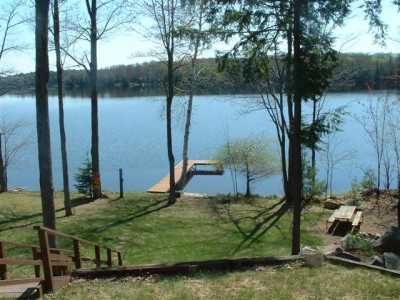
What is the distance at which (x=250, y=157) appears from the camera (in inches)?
936

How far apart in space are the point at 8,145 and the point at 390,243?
3591 cm

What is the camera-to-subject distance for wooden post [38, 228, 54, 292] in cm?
577

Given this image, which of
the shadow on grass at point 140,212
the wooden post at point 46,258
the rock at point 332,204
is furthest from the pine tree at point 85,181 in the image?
the wooden post at point 46,258

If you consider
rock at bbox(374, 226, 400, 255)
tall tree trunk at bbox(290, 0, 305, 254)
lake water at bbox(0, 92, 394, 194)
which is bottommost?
lake water at bbox(0, 92, 394, 194)

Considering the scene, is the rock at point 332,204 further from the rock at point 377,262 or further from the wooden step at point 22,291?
the wooden step at point 22,291

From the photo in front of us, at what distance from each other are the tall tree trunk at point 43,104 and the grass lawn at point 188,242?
1.50 metres

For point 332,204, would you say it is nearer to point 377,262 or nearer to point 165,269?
point 377,262

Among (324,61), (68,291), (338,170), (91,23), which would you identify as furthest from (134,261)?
(338,170)

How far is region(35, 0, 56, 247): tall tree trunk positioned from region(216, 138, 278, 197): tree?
46.0 ft

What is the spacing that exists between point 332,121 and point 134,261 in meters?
5.43

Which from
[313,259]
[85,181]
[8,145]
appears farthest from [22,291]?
[8,145]

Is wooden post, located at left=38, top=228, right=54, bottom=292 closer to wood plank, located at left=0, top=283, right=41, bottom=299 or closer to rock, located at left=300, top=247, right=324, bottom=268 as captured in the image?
wood plank, located at left=0, top=283, right=41, bottom=299

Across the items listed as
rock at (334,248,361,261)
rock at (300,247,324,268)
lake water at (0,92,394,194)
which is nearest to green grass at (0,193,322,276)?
rock at (334,248,361,261)

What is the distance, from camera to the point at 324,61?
9.91 meters
